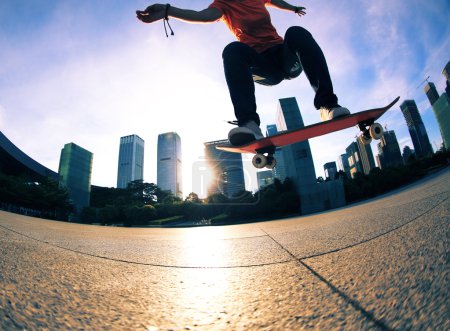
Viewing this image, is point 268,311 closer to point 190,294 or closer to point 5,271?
point 190,294

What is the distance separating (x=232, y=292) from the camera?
2.23ft

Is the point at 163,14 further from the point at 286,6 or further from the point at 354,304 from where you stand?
the point at 354,304

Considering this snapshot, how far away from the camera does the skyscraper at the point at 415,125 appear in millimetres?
96938

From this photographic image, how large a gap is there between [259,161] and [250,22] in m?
1.76

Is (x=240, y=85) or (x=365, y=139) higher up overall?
(x=240, y=85)

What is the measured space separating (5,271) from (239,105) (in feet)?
6.89

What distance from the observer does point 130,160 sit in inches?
4970

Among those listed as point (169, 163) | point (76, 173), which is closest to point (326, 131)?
point (76, 173)

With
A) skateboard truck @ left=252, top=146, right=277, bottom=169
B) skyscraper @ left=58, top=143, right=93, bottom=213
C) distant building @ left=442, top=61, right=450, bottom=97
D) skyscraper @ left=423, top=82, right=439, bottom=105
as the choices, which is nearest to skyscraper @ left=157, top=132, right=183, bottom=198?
skyscraper @ left=58, top=143, right=93, bottom=213

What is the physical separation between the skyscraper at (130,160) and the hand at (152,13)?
12853cm

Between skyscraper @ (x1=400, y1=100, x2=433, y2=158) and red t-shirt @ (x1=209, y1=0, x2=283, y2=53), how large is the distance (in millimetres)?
123023

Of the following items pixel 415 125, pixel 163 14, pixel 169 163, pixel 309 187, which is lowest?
pixel 309 187

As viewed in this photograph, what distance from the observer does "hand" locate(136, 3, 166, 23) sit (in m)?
2.30

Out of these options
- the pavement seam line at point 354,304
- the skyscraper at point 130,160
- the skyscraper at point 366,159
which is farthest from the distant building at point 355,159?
the skyscraper at point 130,160
